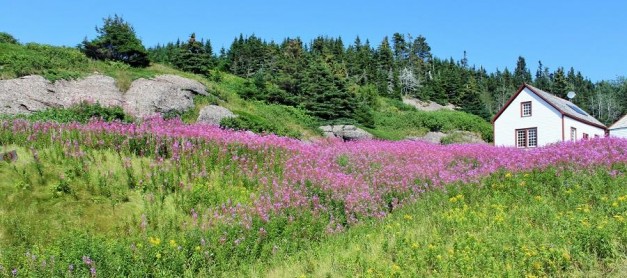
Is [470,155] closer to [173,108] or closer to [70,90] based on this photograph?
[173,108]

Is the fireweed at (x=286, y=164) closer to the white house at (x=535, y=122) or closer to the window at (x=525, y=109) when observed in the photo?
the white house at (x=535, y=122)

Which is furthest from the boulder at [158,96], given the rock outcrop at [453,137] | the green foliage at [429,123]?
the rock outcrop at [453,137]

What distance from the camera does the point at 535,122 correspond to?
37.4 m

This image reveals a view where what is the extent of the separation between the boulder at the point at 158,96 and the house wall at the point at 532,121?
2466 cm

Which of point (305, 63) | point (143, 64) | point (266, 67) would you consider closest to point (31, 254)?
point (143, 64)

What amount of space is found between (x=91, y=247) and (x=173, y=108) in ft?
59.3

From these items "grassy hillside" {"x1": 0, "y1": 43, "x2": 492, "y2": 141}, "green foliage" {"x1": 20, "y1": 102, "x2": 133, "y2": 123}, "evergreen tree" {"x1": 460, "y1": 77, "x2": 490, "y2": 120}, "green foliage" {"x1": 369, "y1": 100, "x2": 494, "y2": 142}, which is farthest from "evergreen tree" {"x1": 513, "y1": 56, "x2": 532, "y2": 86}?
"green foliage" {"x1": 20, "y1": 102, "x2": 133, "y2": 123}

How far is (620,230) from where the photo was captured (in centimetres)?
559

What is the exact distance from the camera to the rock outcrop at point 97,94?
19.2 metres

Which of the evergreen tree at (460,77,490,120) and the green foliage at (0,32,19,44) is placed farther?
the evergreen tree at (460,77,490,120)

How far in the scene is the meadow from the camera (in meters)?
5.62

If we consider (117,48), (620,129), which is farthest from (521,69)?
(117,48)

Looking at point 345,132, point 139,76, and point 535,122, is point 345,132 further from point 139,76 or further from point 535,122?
point 535,122

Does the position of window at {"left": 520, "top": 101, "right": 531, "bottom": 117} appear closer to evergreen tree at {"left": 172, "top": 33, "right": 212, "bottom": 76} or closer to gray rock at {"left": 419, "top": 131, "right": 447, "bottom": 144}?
gray rock at {"left": 419, "top": 131, "right": 447, "bottom": 144}
